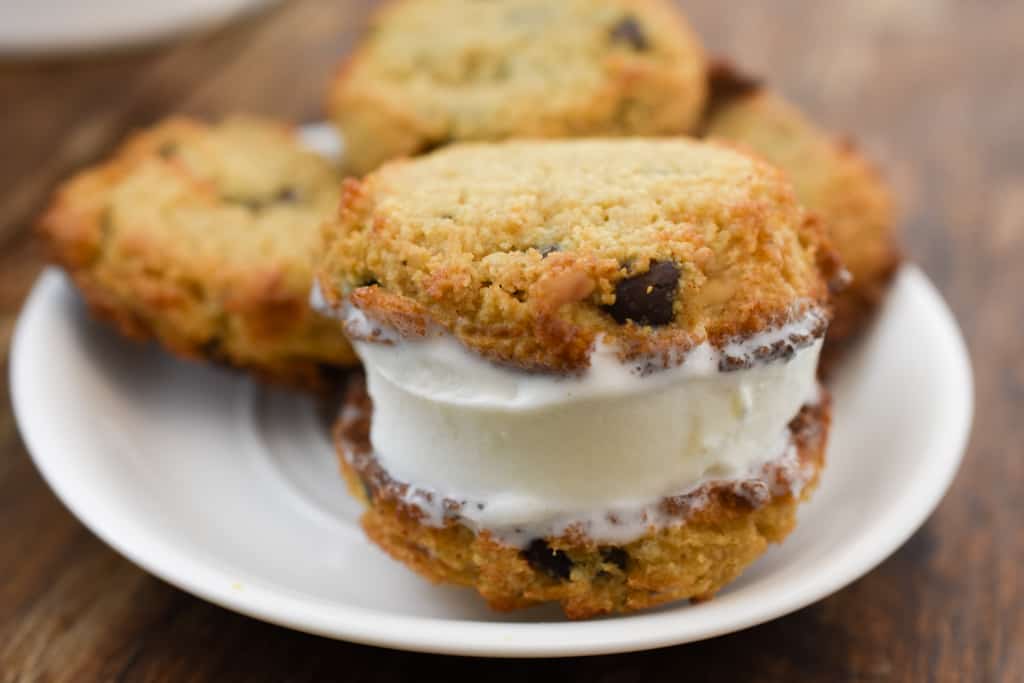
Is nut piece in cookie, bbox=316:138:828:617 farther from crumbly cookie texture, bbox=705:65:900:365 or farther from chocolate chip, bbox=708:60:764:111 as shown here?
chocolate chip, bbox=708:60:764:111

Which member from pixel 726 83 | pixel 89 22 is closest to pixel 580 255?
pixel 726 83

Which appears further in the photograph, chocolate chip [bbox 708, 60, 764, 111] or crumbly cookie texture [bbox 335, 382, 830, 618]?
chocolate chip [bbox 708, 60, 764, 111]

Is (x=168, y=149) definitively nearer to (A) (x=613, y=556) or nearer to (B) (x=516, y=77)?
(B) (x=516, y=77)

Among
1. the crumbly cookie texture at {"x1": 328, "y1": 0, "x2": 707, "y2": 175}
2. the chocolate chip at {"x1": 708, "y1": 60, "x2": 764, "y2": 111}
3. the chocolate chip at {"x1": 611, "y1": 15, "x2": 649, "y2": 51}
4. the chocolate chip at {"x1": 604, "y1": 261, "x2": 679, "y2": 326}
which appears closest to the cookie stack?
the chocolate chip at {"x1": 604, "y1": 261, "x2": 679, "y2": 326}

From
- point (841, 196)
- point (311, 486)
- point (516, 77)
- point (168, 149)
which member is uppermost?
point (516, 77)

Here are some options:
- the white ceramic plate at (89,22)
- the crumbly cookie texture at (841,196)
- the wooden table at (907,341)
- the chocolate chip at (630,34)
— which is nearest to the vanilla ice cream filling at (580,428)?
the wooden table at (907,341)
